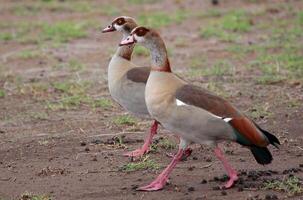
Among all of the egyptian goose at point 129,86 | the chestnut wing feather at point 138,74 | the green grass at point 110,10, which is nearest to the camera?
the egyptian goose at point 129,86

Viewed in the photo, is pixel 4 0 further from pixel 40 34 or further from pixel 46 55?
pixel 46 55

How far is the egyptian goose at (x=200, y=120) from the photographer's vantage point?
633cm

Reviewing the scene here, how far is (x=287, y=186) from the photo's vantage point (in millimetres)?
6227

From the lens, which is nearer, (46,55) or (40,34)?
(46,55)

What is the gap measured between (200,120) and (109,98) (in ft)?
12.7

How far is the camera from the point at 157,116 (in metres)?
6.46

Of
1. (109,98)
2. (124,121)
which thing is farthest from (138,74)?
(109,98)

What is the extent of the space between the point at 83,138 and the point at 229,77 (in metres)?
3.34

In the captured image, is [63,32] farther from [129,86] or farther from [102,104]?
[129,86]

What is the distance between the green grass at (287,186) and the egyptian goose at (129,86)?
1602 millimetres

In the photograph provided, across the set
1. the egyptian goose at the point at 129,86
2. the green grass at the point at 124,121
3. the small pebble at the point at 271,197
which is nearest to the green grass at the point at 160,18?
the green grass at the point at 124,121

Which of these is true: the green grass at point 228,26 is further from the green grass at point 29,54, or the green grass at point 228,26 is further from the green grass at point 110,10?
the green grass at point 29,54

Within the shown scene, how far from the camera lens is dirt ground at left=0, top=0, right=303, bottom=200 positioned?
668 centimetres

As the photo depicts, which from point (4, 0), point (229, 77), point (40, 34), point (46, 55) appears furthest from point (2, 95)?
point (4, 0)
